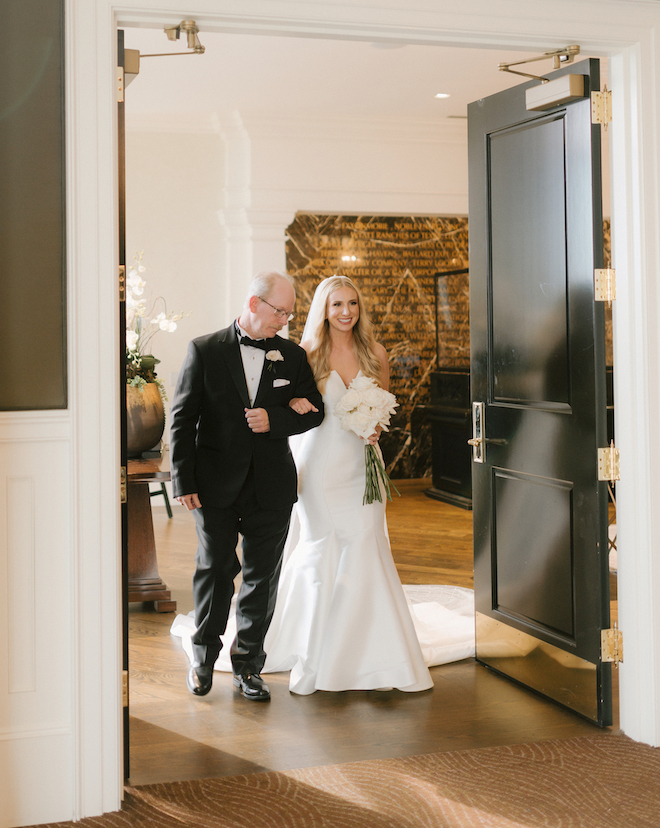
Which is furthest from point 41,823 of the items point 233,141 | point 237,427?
point 233,141

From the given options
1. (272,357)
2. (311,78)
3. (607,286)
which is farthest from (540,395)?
(311,78)

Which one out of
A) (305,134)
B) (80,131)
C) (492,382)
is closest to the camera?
(80,131)

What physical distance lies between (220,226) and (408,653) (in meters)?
6.21

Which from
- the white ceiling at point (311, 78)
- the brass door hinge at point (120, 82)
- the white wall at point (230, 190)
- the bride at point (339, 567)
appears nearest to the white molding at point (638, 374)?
the bride at point (339, 567)

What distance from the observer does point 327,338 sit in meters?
4.15

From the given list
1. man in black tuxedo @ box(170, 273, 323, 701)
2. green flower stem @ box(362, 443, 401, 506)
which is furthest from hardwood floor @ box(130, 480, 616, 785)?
green flower stem @ box(362, 443, 401, 506)

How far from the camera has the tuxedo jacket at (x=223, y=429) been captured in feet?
11.9

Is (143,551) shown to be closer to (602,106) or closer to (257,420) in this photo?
(257,420)

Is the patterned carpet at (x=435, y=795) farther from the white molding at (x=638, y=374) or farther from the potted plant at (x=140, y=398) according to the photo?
the potted plant at (x=140, y=398)

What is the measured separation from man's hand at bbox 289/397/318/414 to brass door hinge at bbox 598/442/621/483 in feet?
4.11

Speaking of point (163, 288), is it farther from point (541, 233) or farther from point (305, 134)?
point (541, 233)

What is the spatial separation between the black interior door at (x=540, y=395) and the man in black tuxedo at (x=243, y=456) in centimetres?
92

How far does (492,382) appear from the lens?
159 inches

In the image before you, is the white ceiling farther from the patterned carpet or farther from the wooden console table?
the patterned carpet
